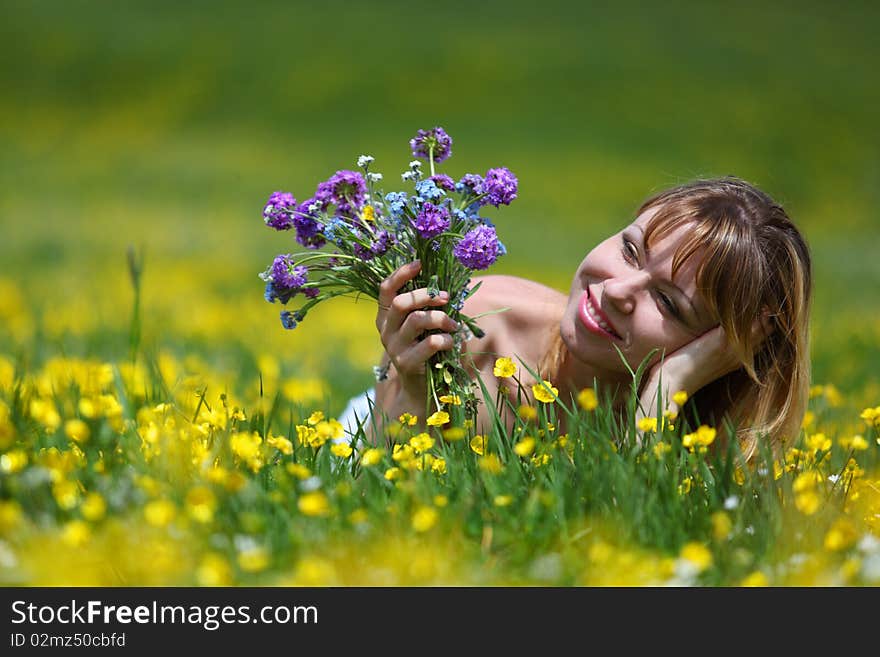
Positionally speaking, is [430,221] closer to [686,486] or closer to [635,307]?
[635,307]

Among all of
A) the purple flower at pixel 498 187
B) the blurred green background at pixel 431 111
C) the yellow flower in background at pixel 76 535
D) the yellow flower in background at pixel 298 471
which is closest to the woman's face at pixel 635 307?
the purple flower at pixel 498 187

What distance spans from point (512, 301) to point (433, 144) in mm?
1177

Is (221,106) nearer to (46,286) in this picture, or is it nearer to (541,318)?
(46,286)

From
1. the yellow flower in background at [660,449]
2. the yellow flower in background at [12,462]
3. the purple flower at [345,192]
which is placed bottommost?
the yellow flower in background at [660,449]

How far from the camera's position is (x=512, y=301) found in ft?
13.6

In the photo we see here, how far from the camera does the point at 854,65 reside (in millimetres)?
34500

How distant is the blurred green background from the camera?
17.9 meters

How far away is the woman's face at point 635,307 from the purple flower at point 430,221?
65cm

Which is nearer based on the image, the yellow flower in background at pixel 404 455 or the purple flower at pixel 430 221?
the yellow flower in background at pixel 404 455

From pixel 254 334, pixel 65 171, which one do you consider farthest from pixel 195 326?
pixel 65 171

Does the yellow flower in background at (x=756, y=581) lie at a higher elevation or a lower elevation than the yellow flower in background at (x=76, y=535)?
lower

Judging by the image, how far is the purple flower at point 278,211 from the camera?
119 inches

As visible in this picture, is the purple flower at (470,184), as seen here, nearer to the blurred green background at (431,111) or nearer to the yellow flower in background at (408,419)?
the yellow flower in background at (408,419)

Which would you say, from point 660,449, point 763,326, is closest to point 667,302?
point 763,326
